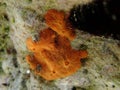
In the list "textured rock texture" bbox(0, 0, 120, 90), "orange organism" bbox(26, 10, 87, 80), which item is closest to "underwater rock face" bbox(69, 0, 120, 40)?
"textured rock texture" bbox(0, 0, 120, 90)

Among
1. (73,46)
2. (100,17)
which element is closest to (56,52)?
(73,46)

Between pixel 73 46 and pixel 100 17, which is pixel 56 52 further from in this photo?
pixel 100 17

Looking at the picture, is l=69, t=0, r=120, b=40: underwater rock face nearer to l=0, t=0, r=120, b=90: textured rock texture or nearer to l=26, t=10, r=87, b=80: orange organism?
l=0, t=0, r=120, b=90: textured rock texture

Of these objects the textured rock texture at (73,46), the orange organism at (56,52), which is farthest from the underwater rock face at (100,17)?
the orange organism at (56,52)

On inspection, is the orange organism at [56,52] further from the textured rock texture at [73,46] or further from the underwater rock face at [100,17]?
the underwater rock face at [100,17]

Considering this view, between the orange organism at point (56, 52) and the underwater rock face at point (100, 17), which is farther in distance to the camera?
the orange organism at point (56, 52)

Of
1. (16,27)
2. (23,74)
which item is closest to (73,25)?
(16,27)
